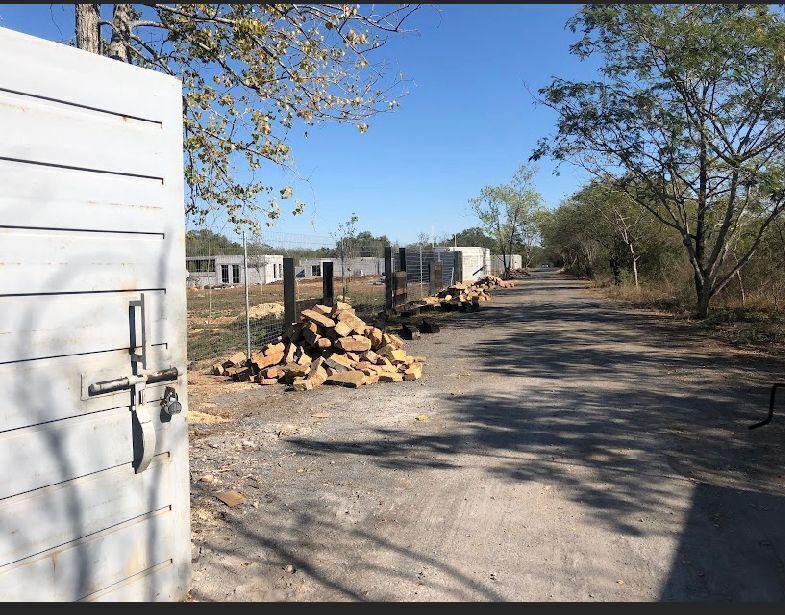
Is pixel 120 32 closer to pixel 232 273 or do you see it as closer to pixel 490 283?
pixel 232 273

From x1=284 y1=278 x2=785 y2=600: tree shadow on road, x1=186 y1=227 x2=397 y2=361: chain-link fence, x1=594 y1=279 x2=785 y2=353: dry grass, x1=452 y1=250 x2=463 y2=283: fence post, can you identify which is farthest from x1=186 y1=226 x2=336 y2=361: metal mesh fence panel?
x1=452 y1=250 x2=463 y2=283: fence post

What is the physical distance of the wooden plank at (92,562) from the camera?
2.06 m

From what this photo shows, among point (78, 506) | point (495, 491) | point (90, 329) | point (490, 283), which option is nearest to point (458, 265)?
point (490, 283)

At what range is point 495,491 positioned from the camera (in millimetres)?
4117

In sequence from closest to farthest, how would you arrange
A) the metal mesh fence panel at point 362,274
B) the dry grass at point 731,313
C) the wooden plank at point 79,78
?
the wooden plank at point 79,78 → the dry grass at point 731,313 → the metal mesh fence panel at point 362,274

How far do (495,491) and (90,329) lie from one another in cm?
294

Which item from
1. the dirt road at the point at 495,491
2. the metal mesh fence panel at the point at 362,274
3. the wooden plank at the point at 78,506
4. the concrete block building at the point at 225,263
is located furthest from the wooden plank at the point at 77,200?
the metal mesh fence panel at the point at 362,274

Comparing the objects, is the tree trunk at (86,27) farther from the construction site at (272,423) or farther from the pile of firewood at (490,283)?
the pile of firewood at (490,283)

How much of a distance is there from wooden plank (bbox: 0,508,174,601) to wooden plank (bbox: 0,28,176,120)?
1695 millimetres

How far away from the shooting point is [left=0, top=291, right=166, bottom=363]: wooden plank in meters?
2.03

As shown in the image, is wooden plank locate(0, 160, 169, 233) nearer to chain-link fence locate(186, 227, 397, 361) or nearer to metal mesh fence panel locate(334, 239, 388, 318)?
chain-link fence locate(186, 227, 397, 361)

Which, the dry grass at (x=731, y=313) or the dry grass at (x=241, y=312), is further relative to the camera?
the dry grass at (x=241, y=312)

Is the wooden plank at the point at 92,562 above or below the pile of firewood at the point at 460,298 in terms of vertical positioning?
below

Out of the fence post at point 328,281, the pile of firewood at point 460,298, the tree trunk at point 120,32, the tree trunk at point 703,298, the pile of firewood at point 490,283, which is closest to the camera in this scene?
the tree trunk at point 120,32
